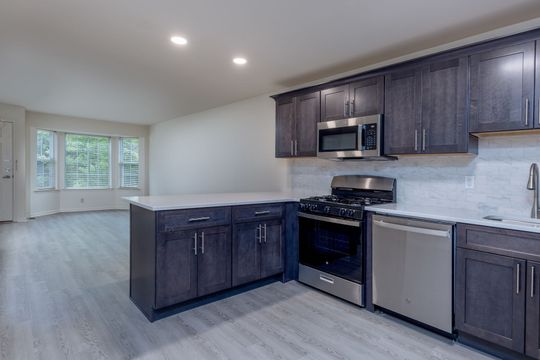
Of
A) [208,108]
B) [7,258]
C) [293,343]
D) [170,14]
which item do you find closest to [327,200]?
[293,343]

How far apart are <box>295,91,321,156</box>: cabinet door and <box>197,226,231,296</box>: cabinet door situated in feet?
4.23

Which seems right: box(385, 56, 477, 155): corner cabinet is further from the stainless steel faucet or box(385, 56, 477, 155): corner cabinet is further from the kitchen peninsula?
the kitchen peninsula

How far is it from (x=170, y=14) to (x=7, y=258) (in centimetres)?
383

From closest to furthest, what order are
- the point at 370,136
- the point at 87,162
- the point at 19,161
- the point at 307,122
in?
the point at 370,136
the point at 307,122
the point at 19,161
the point at 87,162

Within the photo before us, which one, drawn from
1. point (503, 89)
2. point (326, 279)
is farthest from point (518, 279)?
point (326, 279)

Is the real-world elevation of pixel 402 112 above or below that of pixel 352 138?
above

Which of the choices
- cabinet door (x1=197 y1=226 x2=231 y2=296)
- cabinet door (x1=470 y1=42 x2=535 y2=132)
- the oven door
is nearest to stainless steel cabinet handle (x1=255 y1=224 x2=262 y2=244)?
cabinet door (x1=197 y1=226 x2=231 y2=296)

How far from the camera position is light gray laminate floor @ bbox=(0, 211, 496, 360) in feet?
6.71

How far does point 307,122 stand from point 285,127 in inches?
13.4

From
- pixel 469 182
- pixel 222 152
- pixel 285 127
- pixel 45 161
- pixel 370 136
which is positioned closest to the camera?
pixel 469 182

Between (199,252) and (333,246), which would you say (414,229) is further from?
(199,252)

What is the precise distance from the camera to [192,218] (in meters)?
2.57

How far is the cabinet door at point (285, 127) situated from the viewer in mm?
3586

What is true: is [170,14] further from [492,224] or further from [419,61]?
[492,224]
